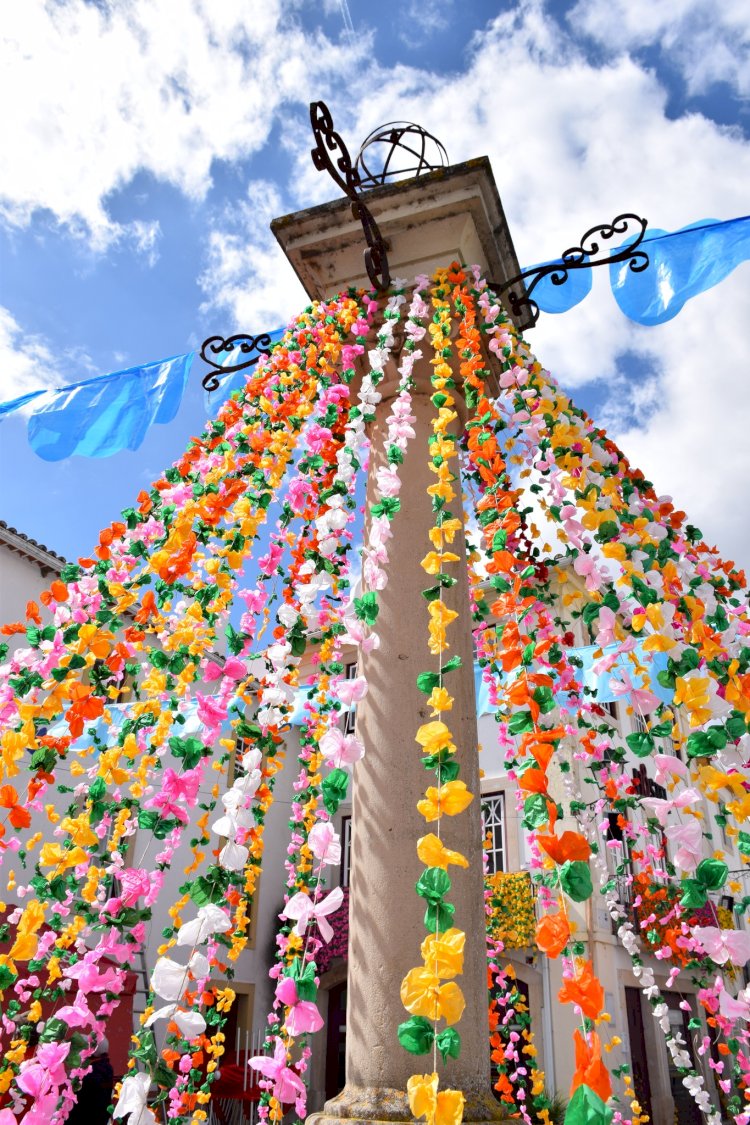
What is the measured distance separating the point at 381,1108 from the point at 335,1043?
45.4 ft

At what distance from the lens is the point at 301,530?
2752 millimetres

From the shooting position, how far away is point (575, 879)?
109 cm

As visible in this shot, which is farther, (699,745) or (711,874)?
(699,745)

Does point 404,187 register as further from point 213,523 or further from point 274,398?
point 213,523

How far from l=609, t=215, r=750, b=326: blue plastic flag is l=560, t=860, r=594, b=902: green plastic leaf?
10.2ft

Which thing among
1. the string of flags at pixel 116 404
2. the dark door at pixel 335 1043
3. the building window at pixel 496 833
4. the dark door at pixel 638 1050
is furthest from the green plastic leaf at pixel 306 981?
the dark door at pixel 335 1043

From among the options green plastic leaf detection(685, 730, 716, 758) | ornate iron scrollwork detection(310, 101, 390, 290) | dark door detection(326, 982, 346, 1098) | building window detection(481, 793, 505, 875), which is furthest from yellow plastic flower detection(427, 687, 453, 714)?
dark door detection(326, 982, 346, 1098)

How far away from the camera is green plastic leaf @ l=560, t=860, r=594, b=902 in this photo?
3.53 feet

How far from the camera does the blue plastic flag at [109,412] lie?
4.45 metres

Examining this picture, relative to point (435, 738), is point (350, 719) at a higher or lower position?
higher

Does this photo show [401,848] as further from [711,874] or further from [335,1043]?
[335,1043]

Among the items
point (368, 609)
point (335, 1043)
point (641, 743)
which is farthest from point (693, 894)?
point (335, 1043)

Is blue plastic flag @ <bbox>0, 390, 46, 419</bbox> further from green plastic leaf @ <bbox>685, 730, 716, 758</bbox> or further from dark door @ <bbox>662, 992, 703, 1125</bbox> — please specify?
dark door @ <bbox>662, 992, 703, 1125</bbox>

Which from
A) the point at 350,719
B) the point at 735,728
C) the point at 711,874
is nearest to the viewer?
the point at 711,874
